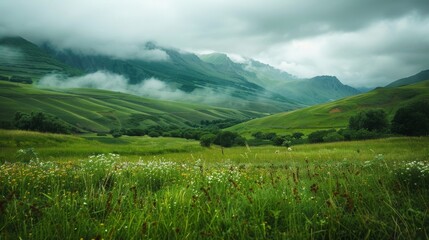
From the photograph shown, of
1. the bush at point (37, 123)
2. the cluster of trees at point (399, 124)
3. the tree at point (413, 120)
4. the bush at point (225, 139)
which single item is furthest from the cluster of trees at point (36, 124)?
the tree at point (413, 120)

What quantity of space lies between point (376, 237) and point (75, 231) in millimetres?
5309

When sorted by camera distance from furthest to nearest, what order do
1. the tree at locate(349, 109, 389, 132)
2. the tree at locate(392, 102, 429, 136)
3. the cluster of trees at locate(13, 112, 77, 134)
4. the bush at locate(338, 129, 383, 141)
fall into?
1. the tree at locate(349, 109, 389, 132)
2. the cluster of trees at locate(13, 112, 77, 134)
3. the bush at locate(338, 129, 383, 141)
4. the tree at locate(392, 102, 429, 136)

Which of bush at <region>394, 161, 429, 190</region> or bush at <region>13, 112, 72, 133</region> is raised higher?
bush at <region>394, 161, 429, 190</region>

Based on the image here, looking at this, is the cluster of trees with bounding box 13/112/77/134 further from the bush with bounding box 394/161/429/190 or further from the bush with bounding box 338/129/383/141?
the bush with bounding box 394/161/429/190

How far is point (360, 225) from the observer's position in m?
5.28

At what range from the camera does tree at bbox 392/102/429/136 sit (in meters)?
79.5

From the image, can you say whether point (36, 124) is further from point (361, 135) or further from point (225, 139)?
point (361, 135)

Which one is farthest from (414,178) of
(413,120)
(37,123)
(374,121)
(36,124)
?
(37,123)

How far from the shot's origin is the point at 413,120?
8144 centimetres

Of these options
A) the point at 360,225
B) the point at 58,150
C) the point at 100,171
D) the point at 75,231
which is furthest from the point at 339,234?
the point at 58,150

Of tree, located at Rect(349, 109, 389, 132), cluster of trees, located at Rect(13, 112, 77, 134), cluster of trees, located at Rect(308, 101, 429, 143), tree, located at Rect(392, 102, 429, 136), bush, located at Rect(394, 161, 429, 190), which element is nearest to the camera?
bush, located at Rect(394, 161, 429, 190)

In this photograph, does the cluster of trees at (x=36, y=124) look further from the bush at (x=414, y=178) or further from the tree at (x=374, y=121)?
the tree at (x=374, y=121)

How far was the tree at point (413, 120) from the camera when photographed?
79494 millimetres

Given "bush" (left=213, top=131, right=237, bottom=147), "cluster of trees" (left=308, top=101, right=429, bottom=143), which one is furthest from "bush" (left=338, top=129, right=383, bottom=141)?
"bush" (left=213, top=131, right=237, bottom=147)
